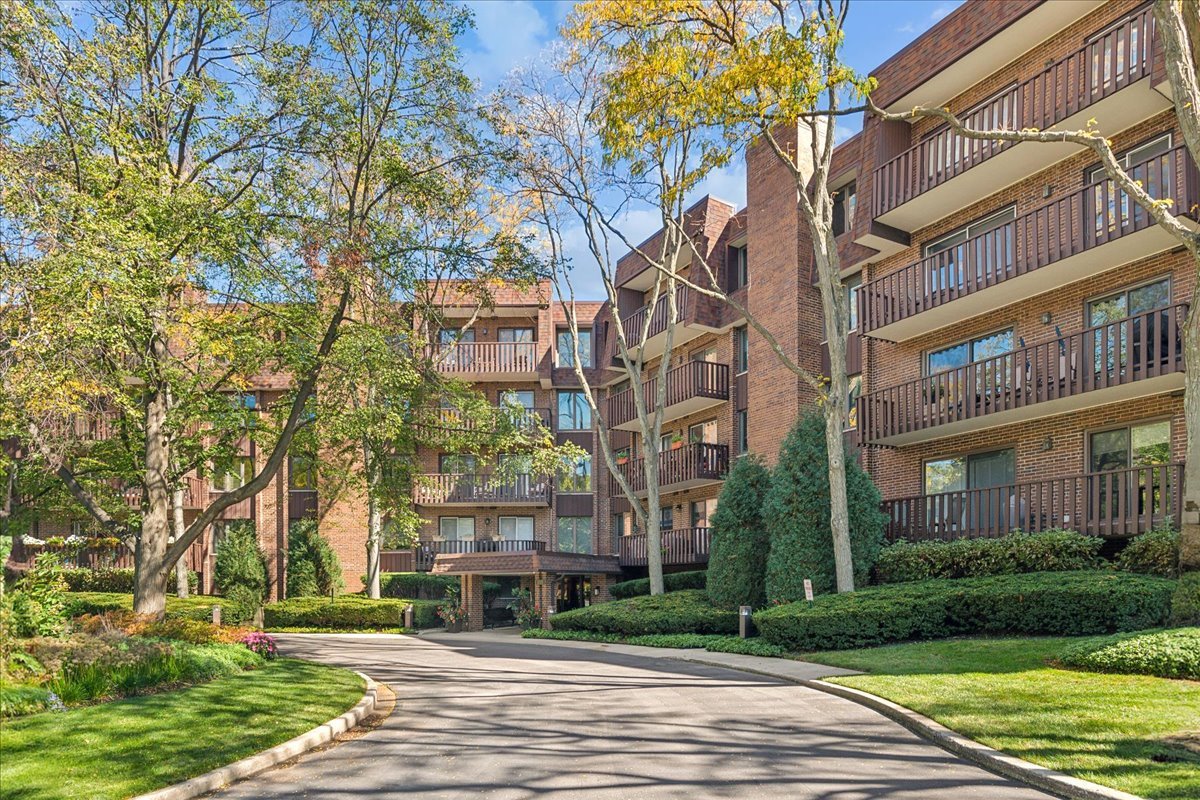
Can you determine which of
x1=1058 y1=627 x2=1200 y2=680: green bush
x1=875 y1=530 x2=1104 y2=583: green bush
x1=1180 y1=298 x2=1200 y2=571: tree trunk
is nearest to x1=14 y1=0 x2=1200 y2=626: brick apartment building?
x1=875 y1=530 x2=1104 y2=583: green bush

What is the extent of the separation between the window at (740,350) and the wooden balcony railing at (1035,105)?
8674 mm

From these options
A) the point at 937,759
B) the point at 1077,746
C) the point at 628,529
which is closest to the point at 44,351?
the point at 937,759

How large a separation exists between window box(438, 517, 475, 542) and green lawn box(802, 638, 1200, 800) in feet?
95.6

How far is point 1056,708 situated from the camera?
10242 mm

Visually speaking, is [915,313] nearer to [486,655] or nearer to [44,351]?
[486,655]

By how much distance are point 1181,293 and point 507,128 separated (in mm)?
16268

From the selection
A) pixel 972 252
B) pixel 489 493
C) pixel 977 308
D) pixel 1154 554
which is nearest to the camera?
pixel 1154 554

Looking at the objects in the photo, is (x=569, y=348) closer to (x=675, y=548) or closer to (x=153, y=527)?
(x=675, y=548)

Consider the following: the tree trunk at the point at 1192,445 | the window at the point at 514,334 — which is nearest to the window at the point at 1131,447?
the tree trunk at the point at 1192,445

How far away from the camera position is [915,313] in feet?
76.1

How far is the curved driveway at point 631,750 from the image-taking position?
8.26 metres

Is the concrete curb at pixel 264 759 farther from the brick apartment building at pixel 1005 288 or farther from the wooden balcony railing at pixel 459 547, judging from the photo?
the wooden balcony railing at pixel 459 547

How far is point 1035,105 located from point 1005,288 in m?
3.80

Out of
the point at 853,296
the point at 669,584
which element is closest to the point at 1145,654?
the point at 853,296
